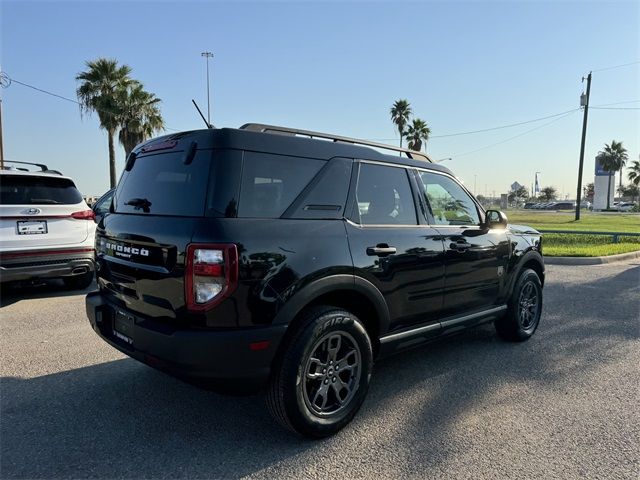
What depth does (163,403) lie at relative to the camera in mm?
3438

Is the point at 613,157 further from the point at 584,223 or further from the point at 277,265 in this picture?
the point at 277,265

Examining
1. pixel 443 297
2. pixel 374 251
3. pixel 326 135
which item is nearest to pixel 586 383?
pixel 443 297

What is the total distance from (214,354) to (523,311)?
12.3 feet

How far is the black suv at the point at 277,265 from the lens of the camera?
2.58 meters

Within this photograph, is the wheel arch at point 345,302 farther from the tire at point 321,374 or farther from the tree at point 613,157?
the tree at point 613,157

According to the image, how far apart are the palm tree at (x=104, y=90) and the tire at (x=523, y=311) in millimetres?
24779

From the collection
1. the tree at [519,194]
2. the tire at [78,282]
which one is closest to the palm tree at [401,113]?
the tire at [78,282]

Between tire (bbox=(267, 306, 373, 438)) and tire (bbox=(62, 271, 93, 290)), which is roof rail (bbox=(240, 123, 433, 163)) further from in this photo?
tire (bbox=(62, 271, 93, 290))

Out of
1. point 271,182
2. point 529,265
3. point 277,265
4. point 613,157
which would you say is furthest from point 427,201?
point 613,157

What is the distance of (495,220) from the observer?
15.0 ft

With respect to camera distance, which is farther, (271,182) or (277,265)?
(271,182)

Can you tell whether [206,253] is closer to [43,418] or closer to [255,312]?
[255,312]

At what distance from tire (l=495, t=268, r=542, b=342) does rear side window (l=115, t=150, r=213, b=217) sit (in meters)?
3.47

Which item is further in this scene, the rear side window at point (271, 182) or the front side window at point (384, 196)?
the front side window at point (384, 196)
